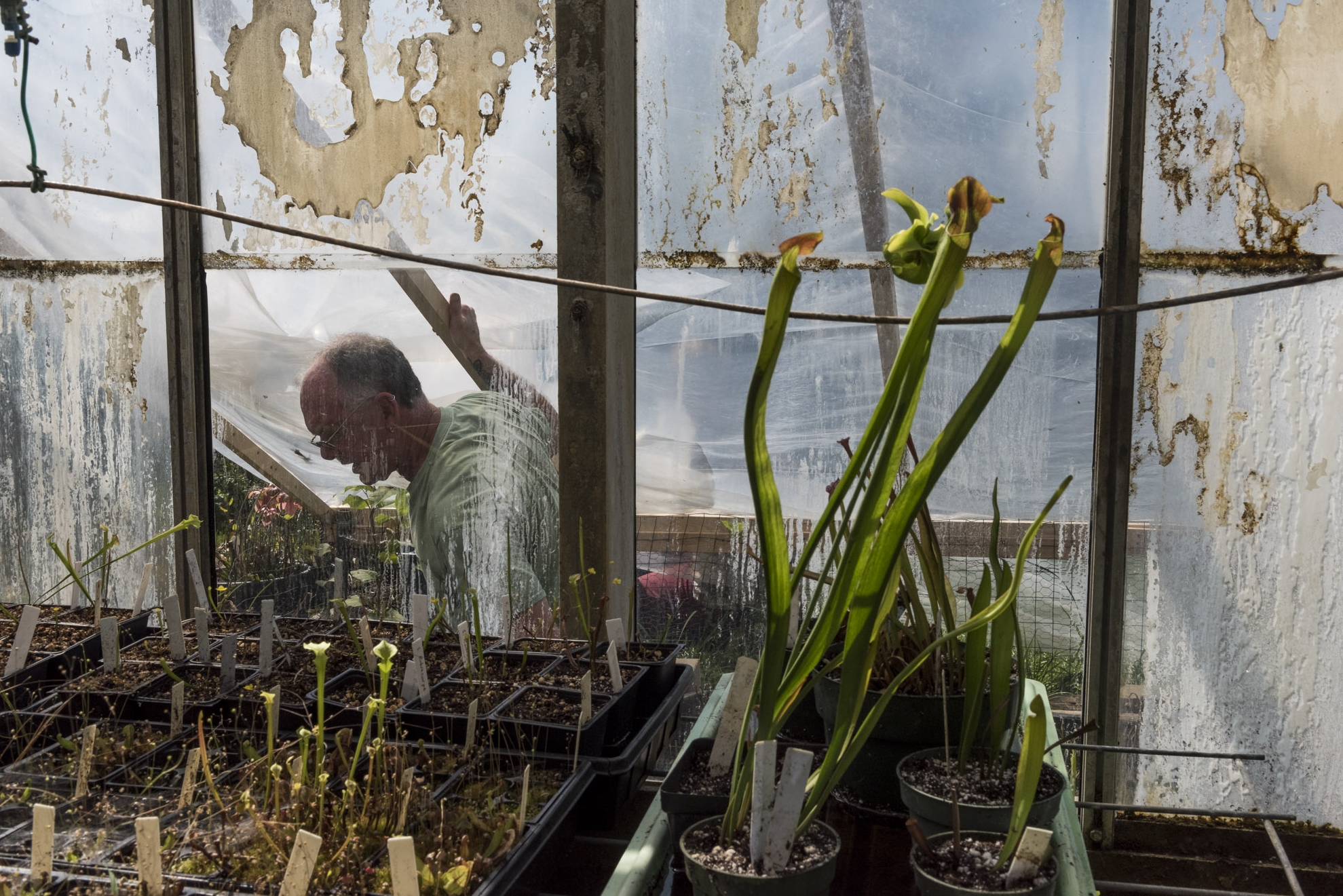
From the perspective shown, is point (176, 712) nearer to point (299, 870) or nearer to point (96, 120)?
point (299, 870)

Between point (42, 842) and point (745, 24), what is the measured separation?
1912mm

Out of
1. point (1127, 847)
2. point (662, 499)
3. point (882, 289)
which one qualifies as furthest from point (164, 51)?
point (1127, 847)

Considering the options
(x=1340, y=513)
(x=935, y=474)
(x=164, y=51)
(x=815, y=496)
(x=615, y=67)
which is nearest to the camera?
(x=935, y=474)

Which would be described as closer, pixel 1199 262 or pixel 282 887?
pixel 282 887

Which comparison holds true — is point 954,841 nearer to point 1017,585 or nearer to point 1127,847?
point 1017,585

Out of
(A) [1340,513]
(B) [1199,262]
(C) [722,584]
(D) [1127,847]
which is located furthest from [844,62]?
(D) [1127,847]

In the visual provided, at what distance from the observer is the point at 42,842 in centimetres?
106

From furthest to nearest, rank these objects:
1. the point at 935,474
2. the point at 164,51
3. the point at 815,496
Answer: the point at 164,51 < the point at 815,496 < the point at 935,474

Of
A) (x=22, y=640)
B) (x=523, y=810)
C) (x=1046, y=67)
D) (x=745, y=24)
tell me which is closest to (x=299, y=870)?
(x=523, y=810)

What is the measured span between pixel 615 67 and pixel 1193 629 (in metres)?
1.71

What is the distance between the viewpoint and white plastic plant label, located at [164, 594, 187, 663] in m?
1.74

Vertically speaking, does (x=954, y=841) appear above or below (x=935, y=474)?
below

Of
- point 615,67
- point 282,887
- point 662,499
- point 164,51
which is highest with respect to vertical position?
point 164,51

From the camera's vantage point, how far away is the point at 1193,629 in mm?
1973
